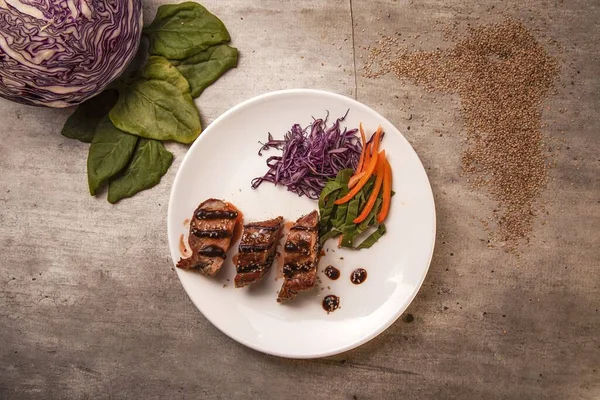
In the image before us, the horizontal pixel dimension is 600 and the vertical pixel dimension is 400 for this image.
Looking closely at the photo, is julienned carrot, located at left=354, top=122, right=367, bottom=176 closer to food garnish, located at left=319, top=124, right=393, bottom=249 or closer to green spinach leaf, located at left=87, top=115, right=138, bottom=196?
food garnish, located at left=319, top=124, right=393, bottom=249

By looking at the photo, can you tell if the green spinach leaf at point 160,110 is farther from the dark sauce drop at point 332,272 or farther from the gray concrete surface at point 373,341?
the dark sauce drop at point 332,272

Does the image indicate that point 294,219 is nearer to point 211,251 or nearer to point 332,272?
point 332,272

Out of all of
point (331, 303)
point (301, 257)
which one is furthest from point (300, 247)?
point (331, 303)

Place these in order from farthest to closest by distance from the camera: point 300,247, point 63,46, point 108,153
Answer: point 108,153
point 300,247
point 63,46

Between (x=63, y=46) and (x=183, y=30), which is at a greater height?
(x=63, y=46)

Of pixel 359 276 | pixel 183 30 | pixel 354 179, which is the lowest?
pixel 359 276

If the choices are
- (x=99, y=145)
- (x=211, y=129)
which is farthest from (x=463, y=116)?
(x=99, y=145)

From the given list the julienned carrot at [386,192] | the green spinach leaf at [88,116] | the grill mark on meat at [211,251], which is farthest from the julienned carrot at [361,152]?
the green spinach leaf at [88,116]
